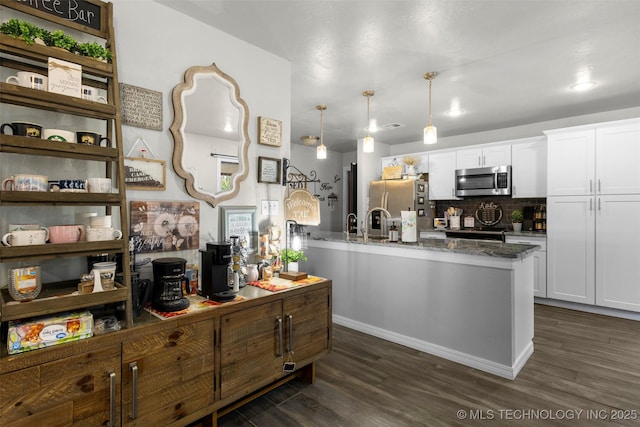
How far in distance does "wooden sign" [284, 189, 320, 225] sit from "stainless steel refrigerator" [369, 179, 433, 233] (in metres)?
2.82

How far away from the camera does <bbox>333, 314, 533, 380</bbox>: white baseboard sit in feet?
8.30

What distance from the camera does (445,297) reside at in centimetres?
285

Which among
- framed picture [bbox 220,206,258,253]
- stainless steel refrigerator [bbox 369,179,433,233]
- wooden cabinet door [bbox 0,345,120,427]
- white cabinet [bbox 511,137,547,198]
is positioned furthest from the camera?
stainless steel refrigerator [bbox 369,179,433,233]

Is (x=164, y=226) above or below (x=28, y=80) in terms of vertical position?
below

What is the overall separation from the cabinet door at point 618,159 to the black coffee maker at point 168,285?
469cm

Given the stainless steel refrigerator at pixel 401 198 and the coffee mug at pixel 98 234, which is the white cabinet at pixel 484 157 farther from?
the coffee mug at pixel 98 234

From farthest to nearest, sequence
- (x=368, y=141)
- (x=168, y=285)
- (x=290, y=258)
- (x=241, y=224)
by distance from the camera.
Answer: (x=368, y=141) → (x=290, y=258) → (x=241, y=224) → (x=168, y=285)

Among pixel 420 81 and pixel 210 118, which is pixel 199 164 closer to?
pixel 210 118

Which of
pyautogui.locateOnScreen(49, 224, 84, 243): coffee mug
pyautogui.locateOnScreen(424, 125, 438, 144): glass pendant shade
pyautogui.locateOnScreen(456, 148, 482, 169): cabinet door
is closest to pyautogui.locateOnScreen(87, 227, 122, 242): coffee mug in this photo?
pyautogui.locateOnScreen(49, 224, 84, 243): coffee mug

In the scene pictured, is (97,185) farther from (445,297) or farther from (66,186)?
(445,297)

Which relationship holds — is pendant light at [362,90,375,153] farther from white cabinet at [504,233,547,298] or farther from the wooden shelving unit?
white cabinet at [504,233,547,298]

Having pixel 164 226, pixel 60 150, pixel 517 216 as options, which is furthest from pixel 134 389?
pixel 517 216

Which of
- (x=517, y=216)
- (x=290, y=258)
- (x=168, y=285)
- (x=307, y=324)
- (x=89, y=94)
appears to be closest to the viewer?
(x=89, y=94)

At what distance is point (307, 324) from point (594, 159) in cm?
Result: 405
